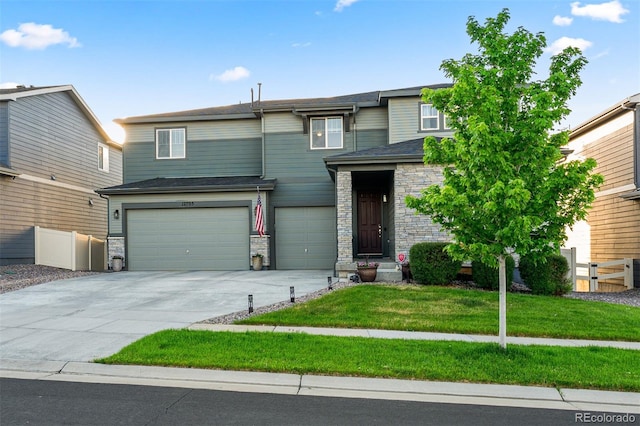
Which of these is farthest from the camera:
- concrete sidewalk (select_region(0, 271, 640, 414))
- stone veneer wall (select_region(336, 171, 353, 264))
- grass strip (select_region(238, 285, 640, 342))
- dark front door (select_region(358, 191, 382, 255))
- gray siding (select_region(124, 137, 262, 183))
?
gray siding (select_region(124, 137, 262, 183))

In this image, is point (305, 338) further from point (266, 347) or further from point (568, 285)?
point (568, 285)

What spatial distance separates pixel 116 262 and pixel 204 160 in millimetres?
5812

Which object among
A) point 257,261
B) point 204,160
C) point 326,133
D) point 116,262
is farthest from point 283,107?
point 116,262

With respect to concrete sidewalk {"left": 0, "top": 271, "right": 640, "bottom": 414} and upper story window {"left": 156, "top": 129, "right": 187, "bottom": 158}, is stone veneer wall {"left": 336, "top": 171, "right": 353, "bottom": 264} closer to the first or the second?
concrete sidewalk {"left": 0, "top": 271, "right": 640, "bottom": 414}

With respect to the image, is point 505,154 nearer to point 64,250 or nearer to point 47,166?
point 64,250

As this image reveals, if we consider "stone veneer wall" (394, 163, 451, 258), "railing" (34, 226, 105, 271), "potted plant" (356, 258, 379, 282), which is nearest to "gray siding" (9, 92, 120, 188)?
"railing" (34, 226, 105, 271)

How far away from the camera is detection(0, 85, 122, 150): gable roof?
60.0ft

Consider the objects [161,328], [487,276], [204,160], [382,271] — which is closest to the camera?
[161,328]

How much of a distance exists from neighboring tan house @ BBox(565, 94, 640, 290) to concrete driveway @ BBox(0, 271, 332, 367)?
11294mm

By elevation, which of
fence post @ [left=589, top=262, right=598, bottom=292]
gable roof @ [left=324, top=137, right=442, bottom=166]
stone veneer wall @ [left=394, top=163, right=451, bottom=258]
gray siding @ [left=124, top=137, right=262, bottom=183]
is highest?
gray siding @ [left=124, top=137, right=262, bottom=183]

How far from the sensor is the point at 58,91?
68.6ft

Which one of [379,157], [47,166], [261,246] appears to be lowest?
[261,246]

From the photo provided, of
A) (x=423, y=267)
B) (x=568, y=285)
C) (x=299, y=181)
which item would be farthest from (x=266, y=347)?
(x=299, y=181)

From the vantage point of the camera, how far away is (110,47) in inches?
727
